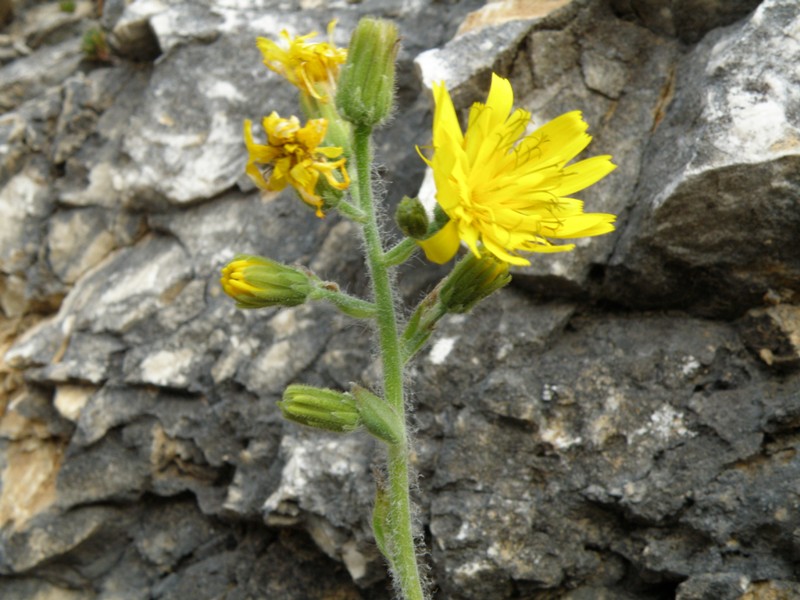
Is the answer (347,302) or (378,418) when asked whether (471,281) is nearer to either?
(347,302)

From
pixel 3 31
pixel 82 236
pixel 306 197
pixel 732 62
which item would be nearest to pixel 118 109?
pixel 82 236

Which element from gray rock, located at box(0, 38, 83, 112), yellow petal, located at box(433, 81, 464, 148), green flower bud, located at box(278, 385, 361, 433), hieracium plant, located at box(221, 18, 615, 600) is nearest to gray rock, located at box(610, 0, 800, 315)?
hieracium plant, located at box(221, 18, 615, 600)

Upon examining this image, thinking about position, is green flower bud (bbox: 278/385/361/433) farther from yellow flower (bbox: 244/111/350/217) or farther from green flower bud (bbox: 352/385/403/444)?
yellow flower (bbox: 244/111/350/217)

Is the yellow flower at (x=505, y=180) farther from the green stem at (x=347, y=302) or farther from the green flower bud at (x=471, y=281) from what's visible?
the green stem at (x=347, y=302)

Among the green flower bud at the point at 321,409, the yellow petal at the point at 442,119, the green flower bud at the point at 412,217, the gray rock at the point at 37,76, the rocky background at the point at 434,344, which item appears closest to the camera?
the yellow petal at the point at 442,119

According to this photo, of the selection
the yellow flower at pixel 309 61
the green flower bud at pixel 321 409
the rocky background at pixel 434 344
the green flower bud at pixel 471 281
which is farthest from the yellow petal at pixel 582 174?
the green flower bud at pixel 321 409

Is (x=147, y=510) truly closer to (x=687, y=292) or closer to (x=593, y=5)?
(x=687, y=292)
